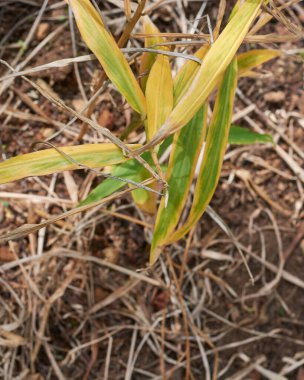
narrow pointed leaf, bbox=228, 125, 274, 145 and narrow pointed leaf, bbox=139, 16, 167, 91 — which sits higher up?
narrow pointed leaf, bbox=139, 16, 167, 91

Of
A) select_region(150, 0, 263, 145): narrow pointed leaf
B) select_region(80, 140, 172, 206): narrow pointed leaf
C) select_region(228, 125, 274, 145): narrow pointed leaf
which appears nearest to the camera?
select_region(150, 0, 263, 145): narrow pointed leaf

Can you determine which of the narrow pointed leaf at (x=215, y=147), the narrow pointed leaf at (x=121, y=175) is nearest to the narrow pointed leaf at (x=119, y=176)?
the narrow pointed leaf at (x=121, y=175)

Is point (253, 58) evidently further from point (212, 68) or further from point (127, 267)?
point (127, 267)

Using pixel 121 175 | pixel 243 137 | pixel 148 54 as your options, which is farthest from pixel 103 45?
pixel 243 137

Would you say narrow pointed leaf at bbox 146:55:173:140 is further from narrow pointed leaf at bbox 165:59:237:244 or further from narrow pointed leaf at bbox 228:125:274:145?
narrow pointed leaf at bbox 228:125:274:145

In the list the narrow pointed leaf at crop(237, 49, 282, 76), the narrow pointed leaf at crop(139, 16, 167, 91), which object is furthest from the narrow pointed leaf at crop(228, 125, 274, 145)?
the narrow pointed leaf at crop(139, 16, 167, 91)

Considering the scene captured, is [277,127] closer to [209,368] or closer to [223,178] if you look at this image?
[223,178]

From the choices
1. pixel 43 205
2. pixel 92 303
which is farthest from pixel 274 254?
pixel 43 205
